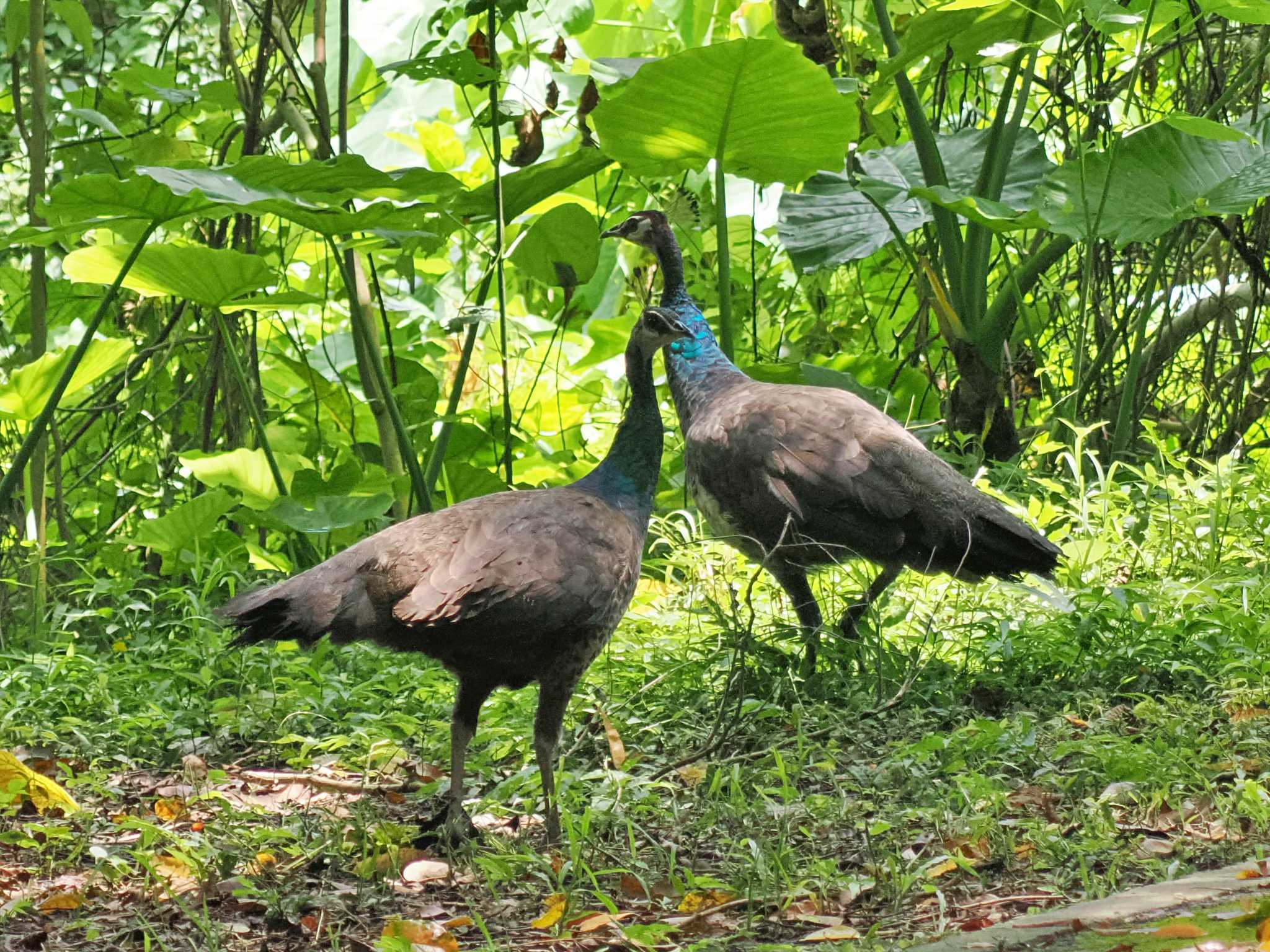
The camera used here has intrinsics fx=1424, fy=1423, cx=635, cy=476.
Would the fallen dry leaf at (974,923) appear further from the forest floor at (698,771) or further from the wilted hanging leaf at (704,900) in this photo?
the wilted hanging leaf at (704,900)

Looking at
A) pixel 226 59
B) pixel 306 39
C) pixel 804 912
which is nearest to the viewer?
pixel 804 912

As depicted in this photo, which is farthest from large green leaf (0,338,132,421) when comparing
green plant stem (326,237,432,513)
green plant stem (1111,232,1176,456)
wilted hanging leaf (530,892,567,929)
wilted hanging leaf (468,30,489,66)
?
green plant stem (1111,232,1176,456)

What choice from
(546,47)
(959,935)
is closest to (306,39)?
(546,47)

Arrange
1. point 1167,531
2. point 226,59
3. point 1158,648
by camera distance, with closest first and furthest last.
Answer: point 1158,648, point 1167,531, point 226,59

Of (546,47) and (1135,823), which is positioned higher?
(546,47)

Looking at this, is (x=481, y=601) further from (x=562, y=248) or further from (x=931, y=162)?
(x=931, y=162)

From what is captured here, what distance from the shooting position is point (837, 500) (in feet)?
14.3

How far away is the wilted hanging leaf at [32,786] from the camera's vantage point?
3355 mm

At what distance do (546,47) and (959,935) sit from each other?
23.6 feet

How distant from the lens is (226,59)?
226 inches

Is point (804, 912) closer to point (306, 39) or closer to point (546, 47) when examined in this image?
point (306, 39)

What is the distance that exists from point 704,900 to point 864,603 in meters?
1.80

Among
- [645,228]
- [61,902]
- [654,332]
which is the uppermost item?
[645,228]

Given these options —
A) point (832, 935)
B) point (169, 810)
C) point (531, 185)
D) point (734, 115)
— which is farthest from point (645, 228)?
point (832, 935)
